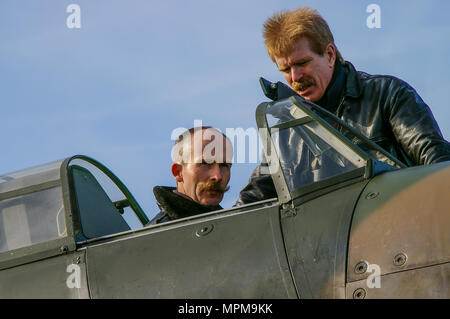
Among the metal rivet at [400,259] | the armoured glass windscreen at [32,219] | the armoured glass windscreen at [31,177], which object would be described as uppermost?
the armoured glass windscreen at [31,177]

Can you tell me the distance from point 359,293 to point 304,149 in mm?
1220

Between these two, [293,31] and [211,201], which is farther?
[293,31]

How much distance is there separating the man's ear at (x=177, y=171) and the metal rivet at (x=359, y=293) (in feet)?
7.68

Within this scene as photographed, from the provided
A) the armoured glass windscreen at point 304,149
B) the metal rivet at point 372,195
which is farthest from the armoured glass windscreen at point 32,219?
the metal rivet at point 372,195

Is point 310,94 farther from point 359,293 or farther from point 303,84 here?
point 359,293

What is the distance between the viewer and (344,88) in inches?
270

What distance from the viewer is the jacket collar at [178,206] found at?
19.8ft

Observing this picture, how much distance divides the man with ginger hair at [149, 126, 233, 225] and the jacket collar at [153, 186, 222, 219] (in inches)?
0.4

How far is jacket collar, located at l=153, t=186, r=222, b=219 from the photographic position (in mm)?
6031

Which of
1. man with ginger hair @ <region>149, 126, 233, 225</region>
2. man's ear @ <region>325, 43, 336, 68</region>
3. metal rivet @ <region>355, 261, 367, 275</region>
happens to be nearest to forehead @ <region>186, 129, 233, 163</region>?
man with ginger hair @ <region>149, 126, 233, 225</region>

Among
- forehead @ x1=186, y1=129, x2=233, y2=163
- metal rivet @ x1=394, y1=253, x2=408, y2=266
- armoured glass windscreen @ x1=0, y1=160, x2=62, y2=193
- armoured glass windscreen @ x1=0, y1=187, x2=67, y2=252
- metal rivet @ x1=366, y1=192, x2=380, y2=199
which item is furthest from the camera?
forehead @ x1=186, y1=129, x2=233, y2=163

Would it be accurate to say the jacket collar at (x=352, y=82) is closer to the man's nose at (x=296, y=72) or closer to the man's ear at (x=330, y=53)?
the man's ear at (x=330, y=53)

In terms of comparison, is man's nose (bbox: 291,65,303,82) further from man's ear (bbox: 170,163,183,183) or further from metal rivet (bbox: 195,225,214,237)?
metal rivet (bbox: 195,225,214,237)

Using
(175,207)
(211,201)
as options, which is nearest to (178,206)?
(175,207)
